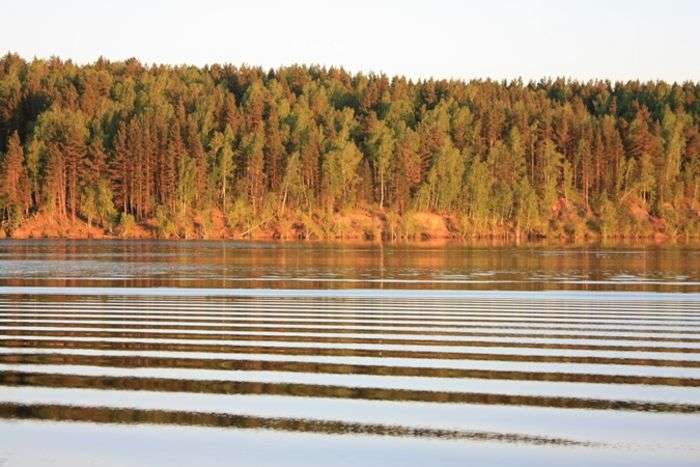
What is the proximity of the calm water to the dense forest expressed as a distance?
95.1 metres

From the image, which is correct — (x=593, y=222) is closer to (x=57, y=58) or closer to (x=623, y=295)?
(x=57, y=58)

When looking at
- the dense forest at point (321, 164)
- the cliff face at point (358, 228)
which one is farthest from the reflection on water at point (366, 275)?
the dense forest at point (321, 164)

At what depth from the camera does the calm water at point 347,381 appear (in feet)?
31.8

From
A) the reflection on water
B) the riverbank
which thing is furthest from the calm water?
the riverbank

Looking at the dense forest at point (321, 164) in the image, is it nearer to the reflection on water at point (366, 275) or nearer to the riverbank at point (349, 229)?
the riverbank at point (349, 229)

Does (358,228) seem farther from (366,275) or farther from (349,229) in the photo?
(366,275)

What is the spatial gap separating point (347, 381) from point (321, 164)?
121 meters

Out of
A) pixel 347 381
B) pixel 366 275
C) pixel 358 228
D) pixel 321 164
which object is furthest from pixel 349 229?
pixel 347 381

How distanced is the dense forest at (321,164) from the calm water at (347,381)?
312 feet

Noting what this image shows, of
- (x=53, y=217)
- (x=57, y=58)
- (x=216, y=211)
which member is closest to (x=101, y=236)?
(x=53, y=217)

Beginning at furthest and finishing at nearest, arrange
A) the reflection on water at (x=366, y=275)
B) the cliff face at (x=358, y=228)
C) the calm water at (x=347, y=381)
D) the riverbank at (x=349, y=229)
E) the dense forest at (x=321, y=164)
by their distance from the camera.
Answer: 1. the dense forest at (x=321, y=164)
2. the cliff face at (x=358, y=228)
3. the riverbank at (x=349, y=229)
4. the reflection on water at (x=366, y=275)
5. the calm water at (x=347, y=381)

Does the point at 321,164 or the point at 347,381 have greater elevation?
the point at 321,164

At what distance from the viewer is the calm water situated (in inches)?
381

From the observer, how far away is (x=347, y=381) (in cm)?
1292
